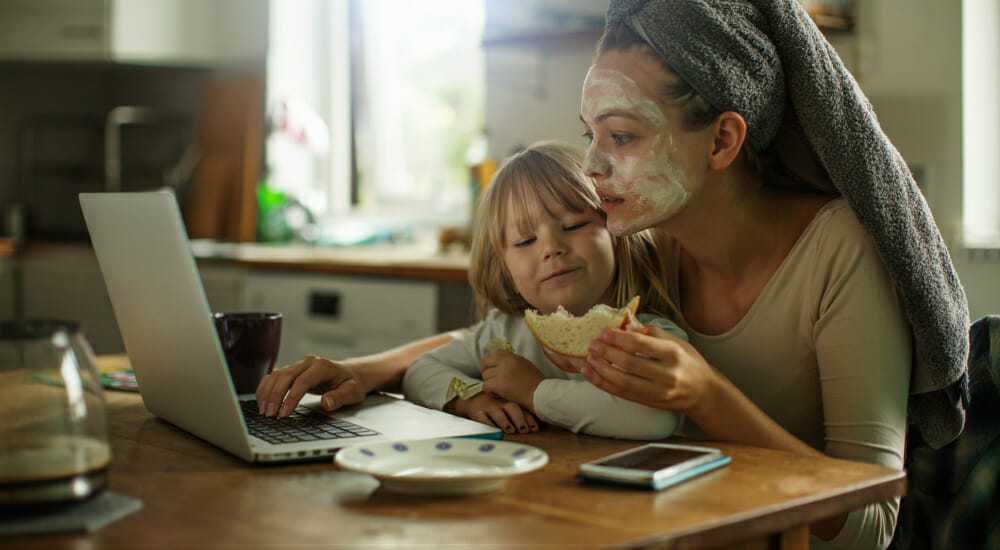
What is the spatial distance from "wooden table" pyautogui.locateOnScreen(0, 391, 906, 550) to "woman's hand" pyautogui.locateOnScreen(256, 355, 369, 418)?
162 mm

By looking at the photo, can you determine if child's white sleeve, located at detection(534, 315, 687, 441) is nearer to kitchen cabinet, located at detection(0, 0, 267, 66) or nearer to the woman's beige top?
the woman's beige top

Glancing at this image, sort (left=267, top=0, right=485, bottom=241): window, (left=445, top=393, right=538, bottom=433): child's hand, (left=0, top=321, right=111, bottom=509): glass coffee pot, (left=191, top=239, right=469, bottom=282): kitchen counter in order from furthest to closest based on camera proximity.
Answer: (left=267, top=0, right=485, bottom=241): window < (left=191, top=239, right=469, bottom=282): kitchen counter < (left=445, top=393, right=538, bottom=433): child's hand < (left=0, top=321, right=111, bottom=509): glass coffee pot

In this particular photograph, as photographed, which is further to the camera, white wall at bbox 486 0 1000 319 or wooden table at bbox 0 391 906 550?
white wall at bbox 486 0 1000 319

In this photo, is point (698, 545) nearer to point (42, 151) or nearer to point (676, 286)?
point (676, 286)

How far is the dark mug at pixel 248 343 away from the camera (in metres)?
1.15

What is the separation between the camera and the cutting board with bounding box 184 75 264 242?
12.5 ft

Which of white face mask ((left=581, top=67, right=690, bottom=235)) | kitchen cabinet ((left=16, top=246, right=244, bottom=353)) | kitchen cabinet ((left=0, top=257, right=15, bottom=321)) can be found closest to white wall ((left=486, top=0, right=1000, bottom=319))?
white face mask ((left=581, top=67, right=690, bottom=235))

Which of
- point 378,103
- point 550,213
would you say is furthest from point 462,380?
point 378,103

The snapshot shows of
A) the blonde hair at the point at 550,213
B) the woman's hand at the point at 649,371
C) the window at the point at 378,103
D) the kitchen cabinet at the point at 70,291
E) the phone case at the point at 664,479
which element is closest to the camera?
the phone case at the point at 664,479

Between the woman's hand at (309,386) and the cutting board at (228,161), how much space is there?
8.96 ft

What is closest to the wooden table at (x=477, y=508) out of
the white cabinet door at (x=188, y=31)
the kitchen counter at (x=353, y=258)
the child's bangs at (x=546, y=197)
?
the child's bangs at (x=546, y=197)

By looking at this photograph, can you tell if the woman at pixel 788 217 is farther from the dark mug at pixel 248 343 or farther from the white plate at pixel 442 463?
the dark mug at pixel 248 343

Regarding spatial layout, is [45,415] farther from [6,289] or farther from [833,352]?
[6,289]

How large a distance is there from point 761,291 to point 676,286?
0.48 feet
